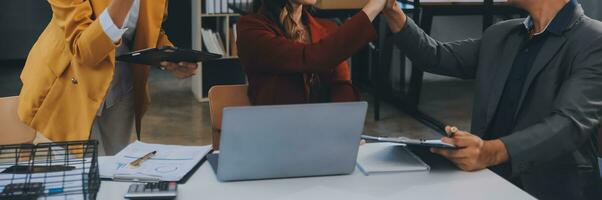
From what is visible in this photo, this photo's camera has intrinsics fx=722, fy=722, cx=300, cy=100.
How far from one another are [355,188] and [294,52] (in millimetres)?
743

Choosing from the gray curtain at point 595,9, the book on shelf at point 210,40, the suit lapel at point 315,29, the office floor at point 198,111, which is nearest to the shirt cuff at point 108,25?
the suit lapel at point 315,29

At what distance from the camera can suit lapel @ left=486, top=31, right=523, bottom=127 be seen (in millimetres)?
2270

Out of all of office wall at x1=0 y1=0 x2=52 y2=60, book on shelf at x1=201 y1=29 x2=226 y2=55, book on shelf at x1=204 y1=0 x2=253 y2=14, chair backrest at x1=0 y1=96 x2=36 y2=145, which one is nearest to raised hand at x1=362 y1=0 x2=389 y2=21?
chair backrest at x1=0 y1=96 x2=36 y2=145

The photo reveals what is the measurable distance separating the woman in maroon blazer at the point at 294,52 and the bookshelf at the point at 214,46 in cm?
320

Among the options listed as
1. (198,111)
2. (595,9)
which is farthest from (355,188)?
(198,111)

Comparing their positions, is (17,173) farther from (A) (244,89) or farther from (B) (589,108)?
(B) (589,108)

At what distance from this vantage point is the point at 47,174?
1.72 metres

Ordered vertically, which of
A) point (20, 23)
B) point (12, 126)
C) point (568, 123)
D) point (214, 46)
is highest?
point (568, 123)

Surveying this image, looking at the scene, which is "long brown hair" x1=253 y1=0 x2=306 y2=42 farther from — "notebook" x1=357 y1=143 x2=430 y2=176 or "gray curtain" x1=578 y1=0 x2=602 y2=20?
"gray curtain" x1=578 y1=0 x2=602 y2=20

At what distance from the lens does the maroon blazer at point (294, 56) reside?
228 centimetres

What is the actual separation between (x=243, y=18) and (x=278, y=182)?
93cm

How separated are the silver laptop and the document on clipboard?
0.13 m

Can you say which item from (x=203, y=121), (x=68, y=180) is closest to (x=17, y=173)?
(x=68, y=180)

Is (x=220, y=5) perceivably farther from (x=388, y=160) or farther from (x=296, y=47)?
(x=388, y=160)
